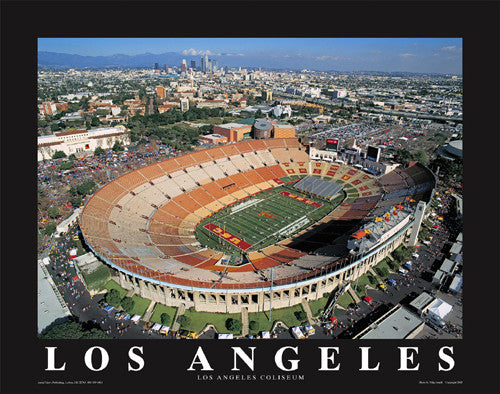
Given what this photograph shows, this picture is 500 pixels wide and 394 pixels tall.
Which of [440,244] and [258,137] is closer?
[440,244]

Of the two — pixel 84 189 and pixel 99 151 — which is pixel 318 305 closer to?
pixel 84 189

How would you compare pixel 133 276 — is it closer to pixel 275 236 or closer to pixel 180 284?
pixel 180 284

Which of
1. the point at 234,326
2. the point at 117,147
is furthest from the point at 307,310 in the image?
the point at 117,147

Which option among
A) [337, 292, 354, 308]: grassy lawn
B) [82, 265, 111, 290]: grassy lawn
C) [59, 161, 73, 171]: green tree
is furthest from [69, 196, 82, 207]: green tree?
[337, 292, 354, 308]: grassy lawn

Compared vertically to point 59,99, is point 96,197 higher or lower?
lower

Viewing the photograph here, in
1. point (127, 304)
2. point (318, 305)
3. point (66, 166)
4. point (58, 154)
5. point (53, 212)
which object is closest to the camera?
point (127, 304)

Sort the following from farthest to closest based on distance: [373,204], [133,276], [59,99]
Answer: [59,99] → [373,204] → [133,276]

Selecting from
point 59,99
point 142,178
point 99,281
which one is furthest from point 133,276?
point 59,99

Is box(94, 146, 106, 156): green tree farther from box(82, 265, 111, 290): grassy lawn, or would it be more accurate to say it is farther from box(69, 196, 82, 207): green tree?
box(82, 265, 111, 290): grassy lawn
